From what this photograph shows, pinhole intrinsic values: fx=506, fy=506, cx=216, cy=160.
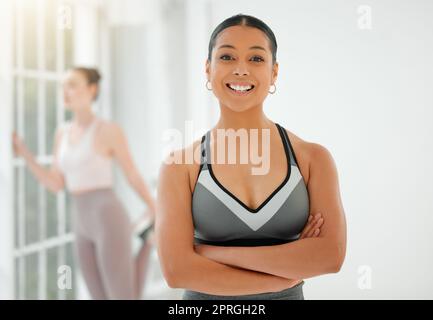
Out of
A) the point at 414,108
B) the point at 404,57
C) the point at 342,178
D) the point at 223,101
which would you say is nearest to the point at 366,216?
the point at 342,178

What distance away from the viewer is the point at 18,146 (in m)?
1.50

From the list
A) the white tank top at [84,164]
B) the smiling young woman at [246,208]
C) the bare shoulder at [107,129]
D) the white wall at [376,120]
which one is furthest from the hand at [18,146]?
the smiling young woman at [246,208]

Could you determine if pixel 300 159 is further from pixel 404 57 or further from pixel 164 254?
pixel 404 57

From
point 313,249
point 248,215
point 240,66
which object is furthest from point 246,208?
point 240,66

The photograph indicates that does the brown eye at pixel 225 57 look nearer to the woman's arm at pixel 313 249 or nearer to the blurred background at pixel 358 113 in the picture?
the woman's arm at pixel 313 249

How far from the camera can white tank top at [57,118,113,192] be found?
1.52m

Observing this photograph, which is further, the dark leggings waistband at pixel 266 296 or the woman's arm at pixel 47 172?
the woman's arm at pixel 47 172

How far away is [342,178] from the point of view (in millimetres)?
1281

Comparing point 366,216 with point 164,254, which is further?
point 366,216

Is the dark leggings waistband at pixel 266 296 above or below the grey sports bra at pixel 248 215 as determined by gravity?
below

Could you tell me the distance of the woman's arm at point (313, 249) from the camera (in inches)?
30.4
